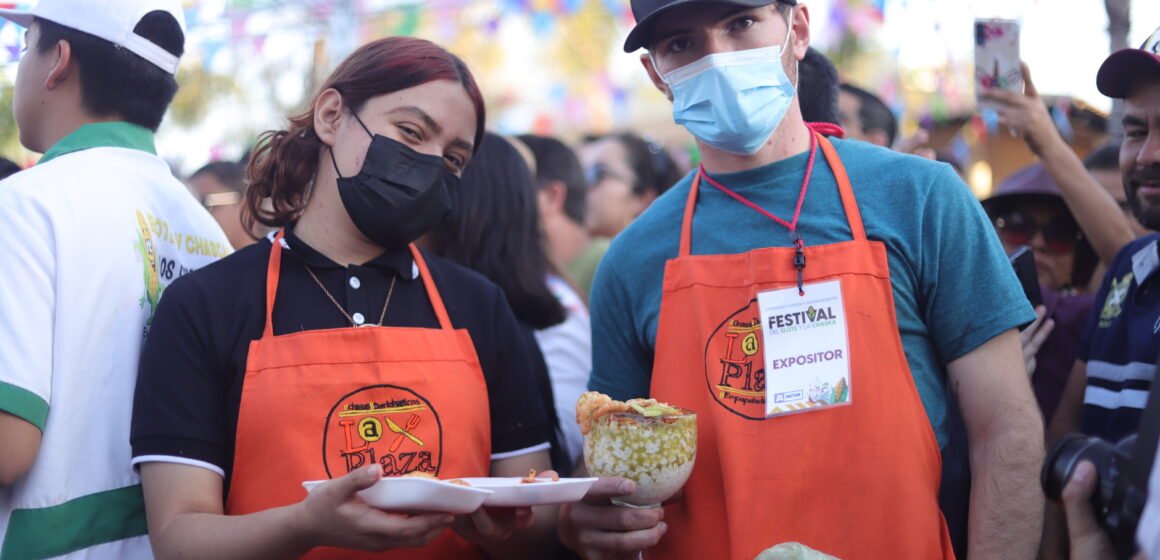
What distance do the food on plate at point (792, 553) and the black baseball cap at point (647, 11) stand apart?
1.22m

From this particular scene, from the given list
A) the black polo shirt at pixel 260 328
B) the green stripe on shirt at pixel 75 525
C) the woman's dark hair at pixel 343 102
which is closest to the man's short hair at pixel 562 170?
the woman's dark hair at pixel 343 102

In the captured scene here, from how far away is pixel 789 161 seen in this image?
2.39 m

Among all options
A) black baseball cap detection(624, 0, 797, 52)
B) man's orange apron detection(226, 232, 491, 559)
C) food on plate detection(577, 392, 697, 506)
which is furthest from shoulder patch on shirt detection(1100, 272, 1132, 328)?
man's orange apron detection(226, 232, 491, 559)

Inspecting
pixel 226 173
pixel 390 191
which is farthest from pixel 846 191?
pixel 226 173

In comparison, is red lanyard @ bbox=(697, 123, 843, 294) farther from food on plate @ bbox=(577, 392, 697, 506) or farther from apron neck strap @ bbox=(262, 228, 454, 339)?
apron neck strap @ bbox=(262, 228, 454, 339)

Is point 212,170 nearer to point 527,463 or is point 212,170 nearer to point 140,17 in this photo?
point 140,17

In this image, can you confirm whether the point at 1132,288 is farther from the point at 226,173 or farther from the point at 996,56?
the point at 226,173

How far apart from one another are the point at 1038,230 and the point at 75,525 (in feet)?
11.8

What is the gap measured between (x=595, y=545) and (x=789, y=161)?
40.5 inches

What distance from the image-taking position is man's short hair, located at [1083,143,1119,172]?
167 inches

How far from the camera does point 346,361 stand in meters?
2.22

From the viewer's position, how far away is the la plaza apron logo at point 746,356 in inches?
85.6

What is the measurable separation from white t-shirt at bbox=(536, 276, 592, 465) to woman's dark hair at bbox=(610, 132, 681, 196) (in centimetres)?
230

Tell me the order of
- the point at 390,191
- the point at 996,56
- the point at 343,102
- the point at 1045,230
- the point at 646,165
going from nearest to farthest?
the point at 390,191
the point at 343,102
the point at 996,56
the point at 1045,230
the point at 646,165
